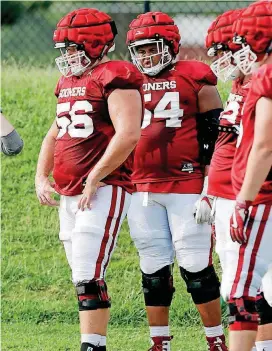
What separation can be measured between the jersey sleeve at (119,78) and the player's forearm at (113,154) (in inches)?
10.2

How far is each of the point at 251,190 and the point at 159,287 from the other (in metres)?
1.66

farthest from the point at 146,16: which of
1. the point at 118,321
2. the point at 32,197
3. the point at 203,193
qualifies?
the point at 32,197

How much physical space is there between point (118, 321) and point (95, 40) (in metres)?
3.11

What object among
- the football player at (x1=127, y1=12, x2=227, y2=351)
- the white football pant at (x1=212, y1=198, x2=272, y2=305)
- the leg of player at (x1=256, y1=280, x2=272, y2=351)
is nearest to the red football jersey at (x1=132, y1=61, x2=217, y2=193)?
the football player at (x1=127, y1=12, x2=227, y2=351)

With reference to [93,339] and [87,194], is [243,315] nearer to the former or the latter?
[93,339]

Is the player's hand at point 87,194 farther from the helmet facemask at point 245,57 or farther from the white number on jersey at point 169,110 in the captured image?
the helmet facemask at point 245,57

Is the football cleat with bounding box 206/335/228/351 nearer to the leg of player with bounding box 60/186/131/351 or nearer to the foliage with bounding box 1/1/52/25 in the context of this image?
the leg of player with bounding box 60/186/131/351

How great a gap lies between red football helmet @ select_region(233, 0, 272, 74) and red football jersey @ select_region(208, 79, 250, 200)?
321mm

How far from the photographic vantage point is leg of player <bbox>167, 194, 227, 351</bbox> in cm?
723

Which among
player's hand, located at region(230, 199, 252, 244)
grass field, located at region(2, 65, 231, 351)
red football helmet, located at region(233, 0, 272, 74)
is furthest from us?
grass field, located at region(2, 65, 231, 351)

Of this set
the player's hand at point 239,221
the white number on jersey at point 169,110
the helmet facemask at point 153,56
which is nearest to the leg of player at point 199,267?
the white number on jersey at point 169,110

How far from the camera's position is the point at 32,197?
11148 millimetres

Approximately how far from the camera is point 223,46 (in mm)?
6625

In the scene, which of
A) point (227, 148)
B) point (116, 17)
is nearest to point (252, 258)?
point (227, 148)
